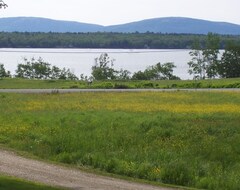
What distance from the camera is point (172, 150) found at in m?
20.8

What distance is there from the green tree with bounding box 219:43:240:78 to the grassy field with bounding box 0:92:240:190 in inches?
2518

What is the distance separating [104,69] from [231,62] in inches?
929

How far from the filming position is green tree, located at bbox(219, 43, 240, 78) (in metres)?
95.3

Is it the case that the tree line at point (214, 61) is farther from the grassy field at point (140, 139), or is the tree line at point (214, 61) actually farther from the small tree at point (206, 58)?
the grassy field at point (140, 139)

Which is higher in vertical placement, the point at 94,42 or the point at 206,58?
the point at 206,58

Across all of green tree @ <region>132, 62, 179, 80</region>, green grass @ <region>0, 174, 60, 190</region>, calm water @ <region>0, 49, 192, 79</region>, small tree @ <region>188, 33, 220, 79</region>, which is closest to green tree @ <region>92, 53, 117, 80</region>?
green tree @ <region>132, 62, 179, 80</region>

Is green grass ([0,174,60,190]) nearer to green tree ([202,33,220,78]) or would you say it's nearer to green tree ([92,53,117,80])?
green tree ([92,53,117,80])

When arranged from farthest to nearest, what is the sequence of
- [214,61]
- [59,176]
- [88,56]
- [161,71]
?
1. [88,56]
2. [214,61]
3. [161,71]
4. [59,176]

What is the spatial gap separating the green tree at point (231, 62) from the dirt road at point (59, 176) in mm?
80749

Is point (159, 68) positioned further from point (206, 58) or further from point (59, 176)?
point (59, 176)

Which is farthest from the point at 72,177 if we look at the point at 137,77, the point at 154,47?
the point at 154,47

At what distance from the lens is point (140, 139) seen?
22609 mm

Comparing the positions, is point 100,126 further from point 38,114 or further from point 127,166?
point 127,166

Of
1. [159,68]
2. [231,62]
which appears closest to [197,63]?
[231,62]
